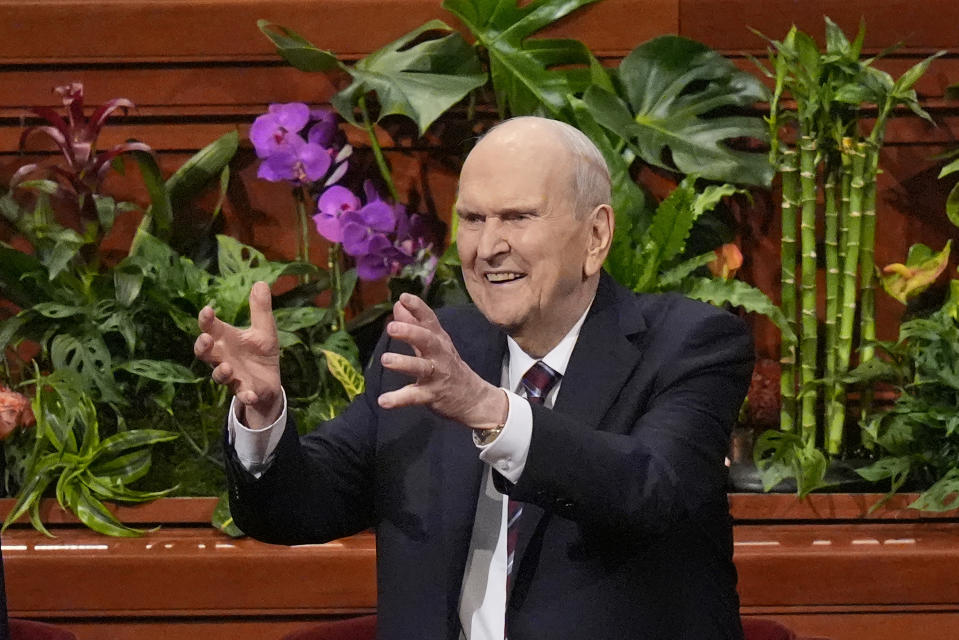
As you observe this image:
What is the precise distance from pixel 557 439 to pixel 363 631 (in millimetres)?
669

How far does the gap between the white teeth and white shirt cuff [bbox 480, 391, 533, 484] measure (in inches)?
10.5

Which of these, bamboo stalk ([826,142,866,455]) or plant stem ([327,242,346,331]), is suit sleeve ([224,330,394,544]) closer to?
plant stem ([327,242,346,331])

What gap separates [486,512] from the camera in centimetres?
177

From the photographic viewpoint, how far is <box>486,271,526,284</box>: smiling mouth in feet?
5.63

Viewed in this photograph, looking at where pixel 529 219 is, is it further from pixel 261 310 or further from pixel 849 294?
pixel 849 294

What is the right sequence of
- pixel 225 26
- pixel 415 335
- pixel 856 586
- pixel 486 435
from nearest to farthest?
pixel 415 335, pixel 486 435, pixel 856 586, pixel 225 26

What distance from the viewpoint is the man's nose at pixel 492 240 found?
1.69m

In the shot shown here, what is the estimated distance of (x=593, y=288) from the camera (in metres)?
1.83

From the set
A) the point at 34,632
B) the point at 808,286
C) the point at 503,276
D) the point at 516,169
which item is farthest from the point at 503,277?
the point at 808,286

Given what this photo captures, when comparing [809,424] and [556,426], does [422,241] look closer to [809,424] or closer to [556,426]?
[809,424]

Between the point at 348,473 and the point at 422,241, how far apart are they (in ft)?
3.87

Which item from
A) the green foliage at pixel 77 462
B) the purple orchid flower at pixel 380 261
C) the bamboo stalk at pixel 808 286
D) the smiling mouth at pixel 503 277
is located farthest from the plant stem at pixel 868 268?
the green foliage at pixel 77 462

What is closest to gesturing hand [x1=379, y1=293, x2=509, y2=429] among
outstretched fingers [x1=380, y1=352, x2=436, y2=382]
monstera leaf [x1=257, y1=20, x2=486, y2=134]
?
outstretched fingers [x1=380, y1=352, x2=436, y2=382]

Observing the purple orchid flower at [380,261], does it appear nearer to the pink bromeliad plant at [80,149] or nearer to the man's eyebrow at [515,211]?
the pink bromeliad plant at [80,149]
